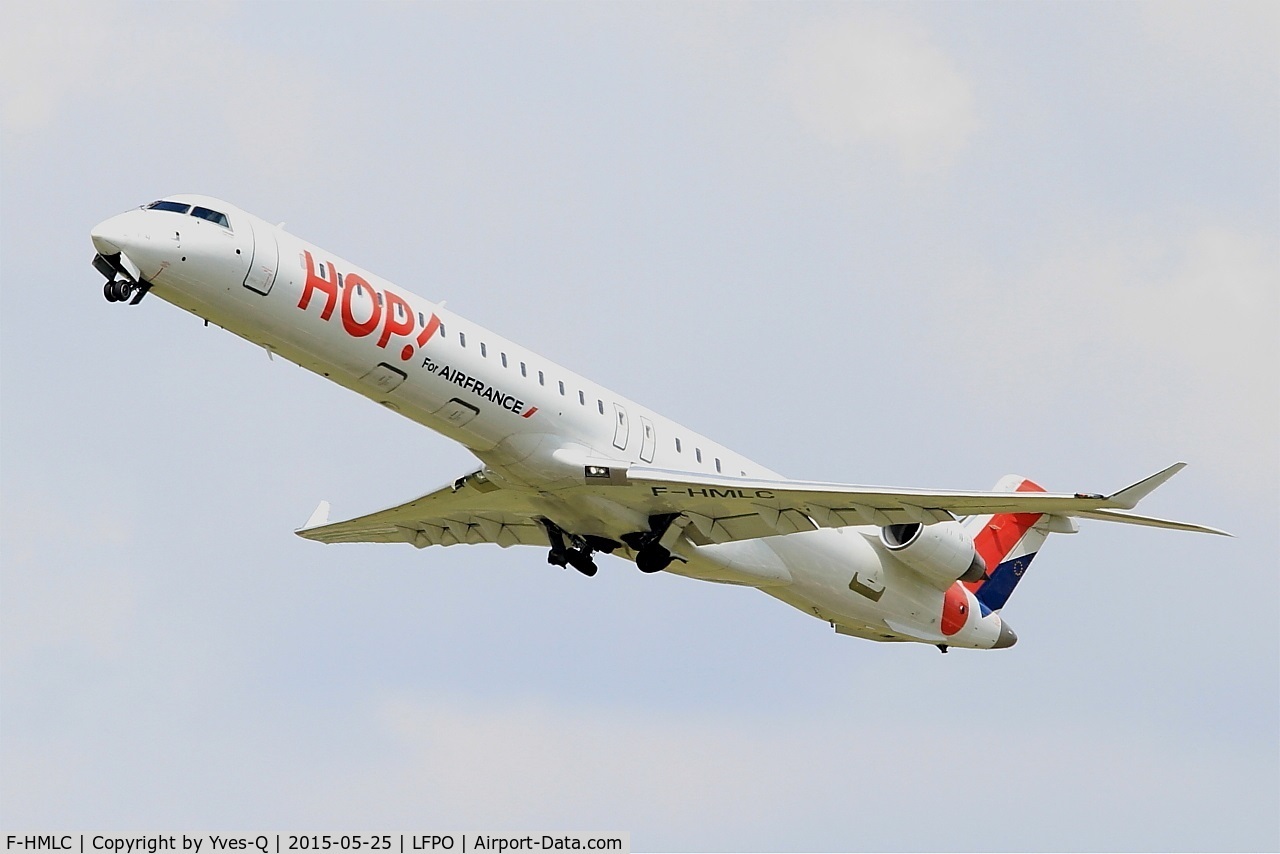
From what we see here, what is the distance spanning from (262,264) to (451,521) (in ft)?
26.4

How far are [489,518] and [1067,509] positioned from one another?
1026 centimetres

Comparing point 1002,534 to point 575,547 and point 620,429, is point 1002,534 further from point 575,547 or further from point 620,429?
point 620,429

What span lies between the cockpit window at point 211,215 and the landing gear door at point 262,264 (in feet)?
1.30

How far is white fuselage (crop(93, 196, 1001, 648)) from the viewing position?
2450cm

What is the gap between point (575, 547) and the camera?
2878cm

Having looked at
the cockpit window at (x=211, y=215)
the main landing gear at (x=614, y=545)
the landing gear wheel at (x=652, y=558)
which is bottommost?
the landing gear wheel at (x=652, y=558)

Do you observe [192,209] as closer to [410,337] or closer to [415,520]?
[410,337]

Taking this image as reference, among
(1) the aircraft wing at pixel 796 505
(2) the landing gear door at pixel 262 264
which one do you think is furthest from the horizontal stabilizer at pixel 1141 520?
(2) the landing gear door at pixel 262 264

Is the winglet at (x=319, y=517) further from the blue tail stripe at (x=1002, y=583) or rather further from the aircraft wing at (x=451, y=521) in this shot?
the blue tail stripe at (x=1002, y=583)

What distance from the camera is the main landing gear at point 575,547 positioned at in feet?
93.9

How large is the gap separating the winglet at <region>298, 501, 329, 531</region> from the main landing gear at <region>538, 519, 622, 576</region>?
6.33 metres

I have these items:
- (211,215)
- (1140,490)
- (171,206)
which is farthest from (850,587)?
(171,206)

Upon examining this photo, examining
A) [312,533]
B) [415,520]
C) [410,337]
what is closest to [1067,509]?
[410,337]

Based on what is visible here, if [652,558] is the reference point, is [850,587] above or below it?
above
